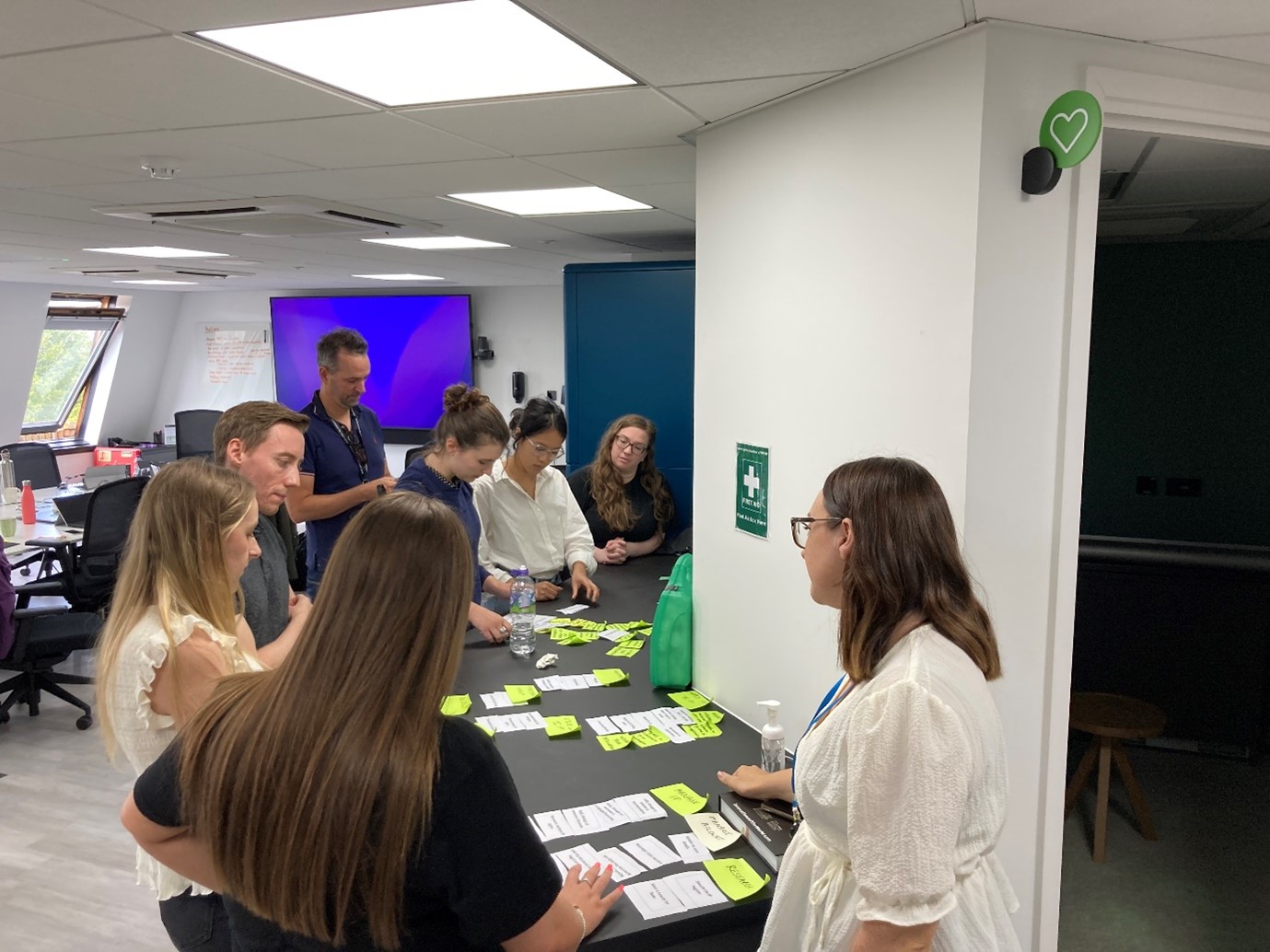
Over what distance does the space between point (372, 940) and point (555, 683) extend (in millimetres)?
1419

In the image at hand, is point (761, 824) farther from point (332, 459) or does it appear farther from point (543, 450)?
point (332, 459)

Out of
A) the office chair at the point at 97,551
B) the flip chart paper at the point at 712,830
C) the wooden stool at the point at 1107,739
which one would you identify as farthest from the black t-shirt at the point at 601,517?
the office chair at the point at 97,551

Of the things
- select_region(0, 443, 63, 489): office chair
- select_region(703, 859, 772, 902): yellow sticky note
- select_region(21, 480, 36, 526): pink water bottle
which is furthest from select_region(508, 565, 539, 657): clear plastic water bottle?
select_region(0, 443, 63, 489): office chair

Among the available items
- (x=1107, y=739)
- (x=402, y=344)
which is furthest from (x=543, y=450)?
(x=402, y=344)

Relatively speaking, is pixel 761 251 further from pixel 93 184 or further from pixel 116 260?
pixel 116 260

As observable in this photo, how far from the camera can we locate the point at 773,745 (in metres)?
1.88

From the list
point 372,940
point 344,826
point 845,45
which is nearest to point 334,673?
point 344,826

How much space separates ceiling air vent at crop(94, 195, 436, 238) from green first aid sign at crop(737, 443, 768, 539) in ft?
7.12

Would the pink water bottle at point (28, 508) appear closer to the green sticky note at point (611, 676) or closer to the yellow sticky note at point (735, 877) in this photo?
the green sticky note at point (611, 676)

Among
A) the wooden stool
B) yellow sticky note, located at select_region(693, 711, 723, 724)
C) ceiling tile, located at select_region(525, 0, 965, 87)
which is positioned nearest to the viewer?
ceiling tile, located at select_region(525, 0, 965, 87)

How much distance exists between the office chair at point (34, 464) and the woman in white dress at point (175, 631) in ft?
21.8

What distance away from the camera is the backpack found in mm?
2449

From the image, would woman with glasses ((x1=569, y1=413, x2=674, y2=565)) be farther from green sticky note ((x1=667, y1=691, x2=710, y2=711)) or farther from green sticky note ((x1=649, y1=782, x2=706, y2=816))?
green sticky note ((x1=649, y1=782, x2=706, y2=816))

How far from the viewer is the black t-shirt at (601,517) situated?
12.8 ft
